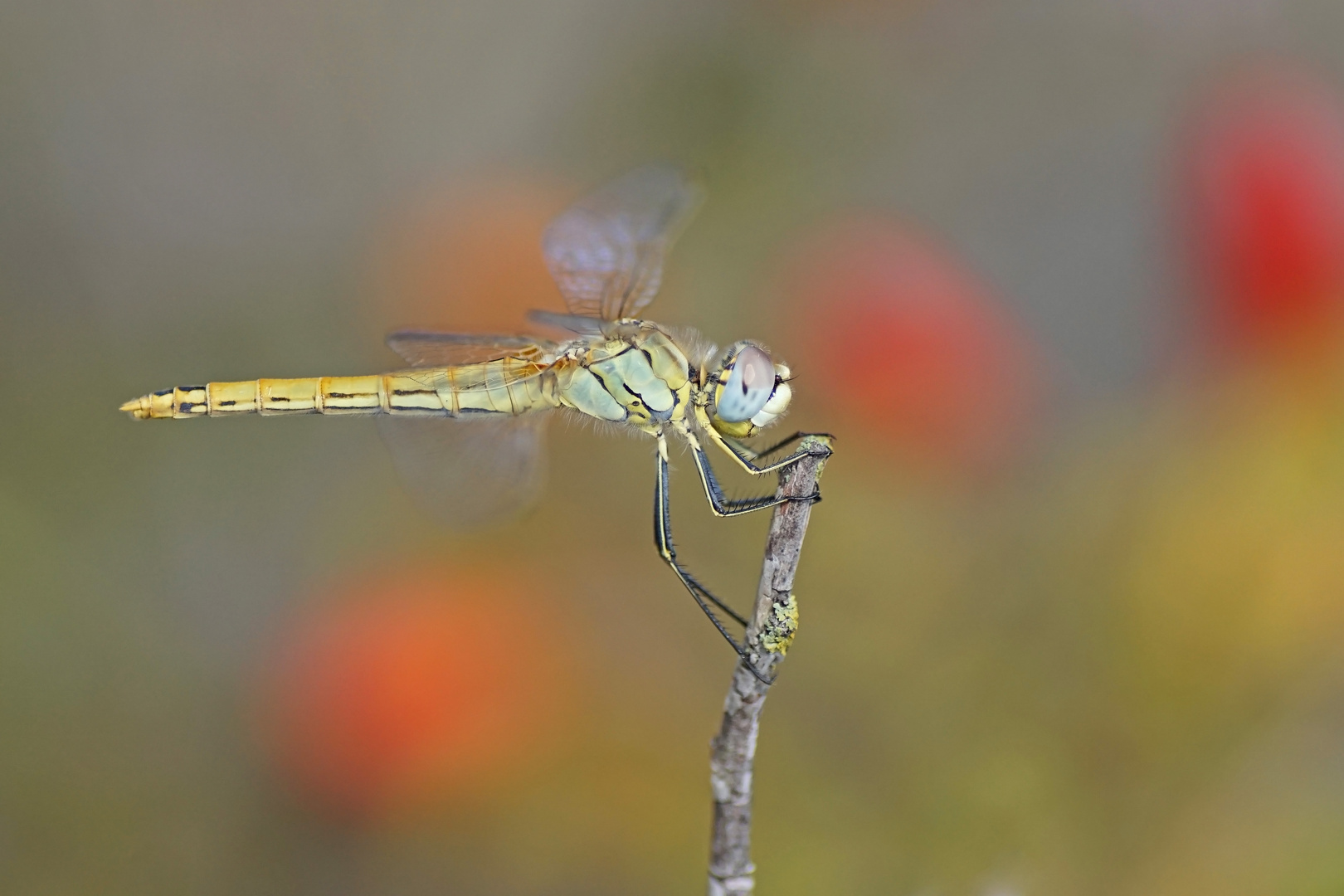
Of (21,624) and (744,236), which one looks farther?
(744,236)

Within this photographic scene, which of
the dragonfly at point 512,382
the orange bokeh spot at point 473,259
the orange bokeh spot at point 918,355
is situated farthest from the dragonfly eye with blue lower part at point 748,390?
the orange bokeh spot at point 473,259

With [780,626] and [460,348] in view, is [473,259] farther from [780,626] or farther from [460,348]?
[780,626]

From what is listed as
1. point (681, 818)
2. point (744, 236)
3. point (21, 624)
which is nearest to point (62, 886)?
point (21, 624)

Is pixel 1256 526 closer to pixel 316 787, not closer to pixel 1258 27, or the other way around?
pixel 316 787

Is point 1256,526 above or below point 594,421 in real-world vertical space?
below

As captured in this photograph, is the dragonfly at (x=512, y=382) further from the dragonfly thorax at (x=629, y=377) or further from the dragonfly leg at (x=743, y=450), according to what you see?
the dragonfly leg at (x=743, y=450)

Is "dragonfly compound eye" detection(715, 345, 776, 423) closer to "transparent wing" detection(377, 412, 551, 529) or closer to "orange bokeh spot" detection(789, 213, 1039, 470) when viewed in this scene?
"transparent wing" detection(377, 412, 551, 529)

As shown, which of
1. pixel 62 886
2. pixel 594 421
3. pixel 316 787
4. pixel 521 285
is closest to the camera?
pixel 594 421
